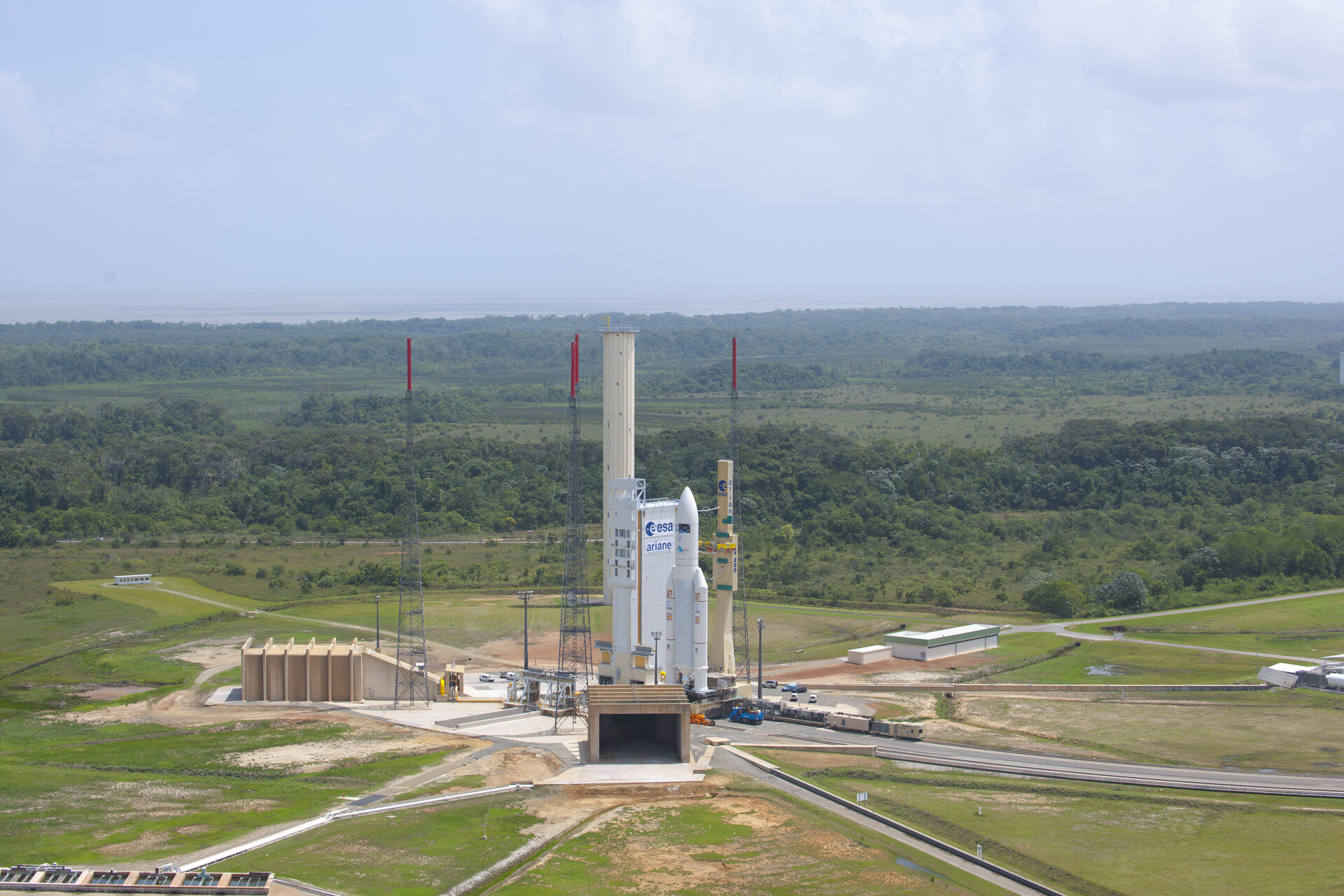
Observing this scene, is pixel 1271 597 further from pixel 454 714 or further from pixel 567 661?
pixel 454 714

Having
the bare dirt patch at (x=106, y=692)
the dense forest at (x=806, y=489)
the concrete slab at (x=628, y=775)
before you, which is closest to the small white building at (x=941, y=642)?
the dense forest at (x=806, y=489)

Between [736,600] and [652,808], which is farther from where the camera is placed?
[736,600]

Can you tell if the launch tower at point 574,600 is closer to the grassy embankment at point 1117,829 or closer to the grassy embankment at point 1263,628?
the grassy embankment at point 1117,829

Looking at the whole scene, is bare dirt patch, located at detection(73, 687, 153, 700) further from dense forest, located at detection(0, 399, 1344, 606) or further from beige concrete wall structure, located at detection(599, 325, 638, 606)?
dense forest, located at detection(0, 399, 1344, 606)

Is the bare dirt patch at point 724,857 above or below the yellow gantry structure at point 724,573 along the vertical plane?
below

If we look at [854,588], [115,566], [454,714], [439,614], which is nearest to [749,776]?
[454,714]

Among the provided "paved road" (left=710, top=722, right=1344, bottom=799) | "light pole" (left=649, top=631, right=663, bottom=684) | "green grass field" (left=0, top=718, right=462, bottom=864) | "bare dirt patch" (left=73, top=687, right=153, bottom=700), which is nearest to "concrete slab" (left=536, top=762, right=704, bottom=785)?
"paved road" (left=710, top=722, right=1344, bottom=799)

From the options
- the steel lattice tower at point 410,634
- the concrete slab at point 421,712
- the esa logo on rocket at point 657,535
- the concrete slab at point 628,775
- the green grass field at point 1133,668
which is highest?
the esa logo on rocket at point 657,535
